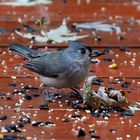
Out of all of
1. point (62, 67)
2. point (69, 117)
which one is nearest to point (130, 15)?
point (62, 67)

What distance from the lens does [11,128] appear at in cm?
285

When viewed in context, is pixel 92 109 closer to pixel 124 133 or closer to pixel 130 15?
pixel 124 133

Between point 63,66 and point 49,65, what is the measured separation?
8cm

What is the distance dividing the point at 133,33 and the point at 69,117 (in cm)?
133

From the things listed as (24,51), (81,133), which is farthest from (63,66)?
(81,133)

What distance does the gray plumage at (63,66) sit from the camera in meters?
3.36

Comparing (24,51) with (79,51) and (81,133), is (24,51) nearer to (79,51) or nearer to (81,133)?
(79,51)

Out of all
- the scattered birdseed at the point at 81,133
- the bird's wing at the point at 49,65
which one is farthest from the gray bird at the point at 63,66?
the scattered birdseed at the point at 81,133

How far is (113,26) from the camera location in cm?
434

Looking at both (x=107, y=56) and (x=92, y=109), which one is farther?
(x=107, y=56)

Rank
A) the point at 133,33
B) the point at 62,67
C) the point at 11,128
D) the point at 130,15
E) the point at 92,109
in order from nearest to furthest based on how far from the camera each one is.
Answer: the point at 11,128
the point at 92,109
the point at 62,67
the point at 133,33
the point at 130,15

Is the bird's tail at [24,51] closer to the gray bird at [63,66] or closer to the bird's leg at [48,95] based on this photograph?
the gray bird at [63,66]

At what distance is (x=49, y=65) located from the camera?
3434mm

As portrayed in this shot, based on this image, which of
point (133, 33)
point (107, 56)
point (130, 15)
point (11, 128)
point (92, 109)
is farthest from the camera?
point (130, 15)
